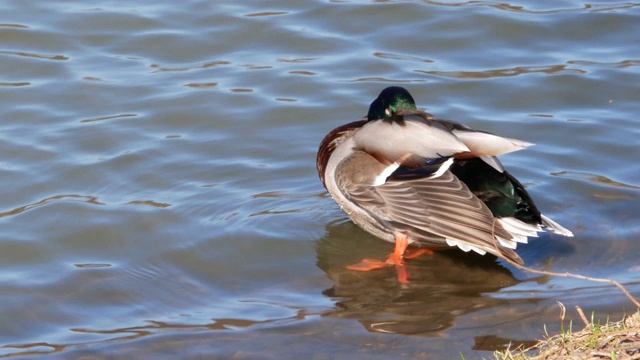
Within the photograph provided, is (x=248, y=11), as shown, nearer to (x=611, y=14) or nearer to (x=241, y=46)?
(x=241, y=46)

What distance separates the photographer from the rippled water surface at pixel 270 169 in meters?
4.72

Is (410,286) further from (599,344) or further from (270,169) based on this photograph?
(599,344)

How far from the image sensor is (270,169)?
6.46 metres

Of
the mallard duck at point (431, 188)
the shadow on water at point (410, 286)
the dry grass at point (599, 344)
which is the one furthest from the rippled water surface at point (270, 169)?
the dry grass at point (599, 344)

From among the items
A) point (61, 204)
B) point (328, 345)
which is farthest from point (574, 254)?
point (61, 204)

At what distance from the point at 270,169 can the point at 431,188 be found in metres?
1.63

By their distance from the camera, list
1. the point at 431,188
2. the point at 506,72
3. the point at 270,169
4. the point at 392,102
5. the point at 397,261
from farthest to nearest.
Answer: the point at 506,72 < the point at 270,169 < the point at 392,102 < the point at 397,261 < the point at 431,188

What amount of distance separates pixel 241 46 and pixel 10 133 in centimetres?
208

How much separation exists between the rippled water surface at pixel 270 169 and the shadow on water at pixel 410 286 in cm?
1

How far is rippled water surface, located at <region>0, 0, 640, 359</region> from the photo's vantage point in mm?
4723

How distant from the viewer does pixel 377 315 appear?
189 inches

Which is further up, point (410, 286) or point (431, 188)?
point (431, 188)

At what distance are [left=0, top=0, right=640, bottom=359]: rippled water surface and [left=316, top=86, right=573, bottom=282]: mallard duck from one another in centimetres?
24

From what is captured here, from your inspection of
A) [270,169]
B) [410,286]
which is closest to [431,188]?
[410,286]
